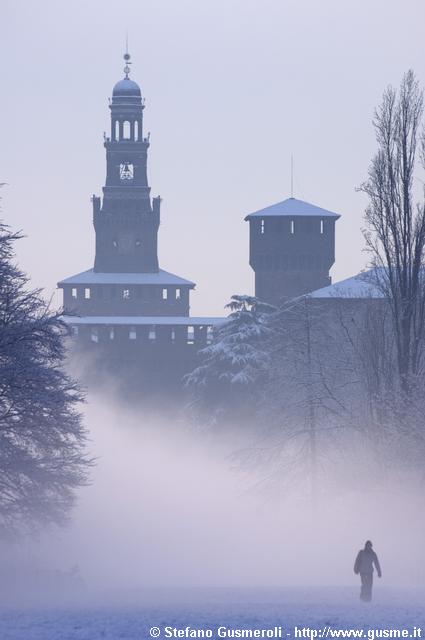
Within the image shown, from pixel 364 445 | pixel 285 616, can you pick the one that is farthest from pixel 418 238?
pixel 285 616

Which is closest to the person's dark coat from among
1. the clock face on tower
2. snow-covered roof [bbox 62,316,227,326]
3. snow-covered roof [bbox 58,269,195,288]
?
snow-covered roof [bbox 62,316,227,326]

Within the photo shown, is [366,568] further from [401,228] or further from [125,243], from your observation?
[125,243]

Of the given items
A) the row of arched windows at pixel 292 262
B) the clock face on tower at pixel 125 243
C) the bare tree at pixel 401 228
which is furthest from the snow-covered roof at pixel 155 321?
the bare tree at pixel 401 228

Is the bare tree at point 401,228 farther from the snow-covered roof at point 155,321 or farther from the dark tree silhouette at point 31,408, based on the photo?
the snow-covered roof at point 155,321

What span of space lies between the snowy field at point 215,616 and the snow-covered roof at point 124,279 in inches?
3309

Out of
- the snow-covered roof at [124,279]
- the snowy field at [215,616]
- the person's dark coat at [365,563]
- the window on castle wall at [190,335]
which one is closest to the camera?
the snowy field at [215,616]

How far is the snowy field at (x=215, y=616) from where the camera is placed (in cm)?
2105

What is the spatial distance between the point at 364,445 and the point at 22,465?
1117cm

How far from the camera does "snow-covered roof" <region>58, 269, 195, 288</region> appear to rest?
358 ft

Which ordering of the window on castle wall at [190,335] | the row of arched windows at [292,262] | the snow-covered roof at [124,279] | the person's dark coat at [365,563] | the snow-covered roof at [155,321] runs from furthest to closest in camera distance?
the snow-covered roof at [124,279], the row of arched windows at [292,262], the snow-covered roof at [155,321], the window on castle wall at [190,335], the person's dark coat at [365,563]

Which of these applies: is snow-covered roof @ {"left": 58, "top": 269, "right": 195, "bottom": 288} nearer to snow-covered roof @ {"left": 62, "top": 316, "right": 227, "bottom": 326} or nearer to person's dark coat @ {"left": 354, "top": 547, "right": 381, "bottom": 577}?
snow-covered roof @ {"left": 62, "top": 316, "right": 227, "bottom": 326}

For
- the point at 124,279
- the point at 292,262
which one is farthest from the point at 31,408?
the point at 124,279

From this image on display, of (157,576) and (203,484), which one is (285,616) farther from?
(203,484)

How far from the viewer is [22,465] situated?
2836cm
